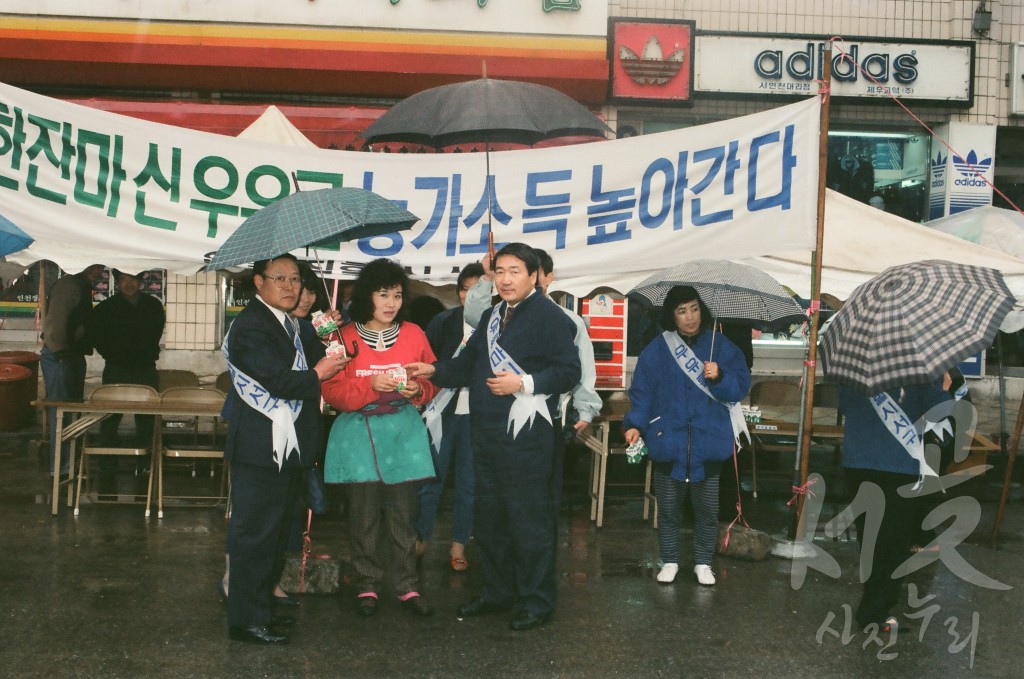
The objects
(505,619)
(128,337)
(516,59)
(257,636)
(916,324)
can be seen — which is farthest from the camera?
(516,59)

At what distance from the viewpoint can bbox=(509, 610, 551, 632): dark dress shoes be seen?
5.34 metres

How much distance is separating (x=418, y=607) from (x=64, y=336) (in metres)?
5.26

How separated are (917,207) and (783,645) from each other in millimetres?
10801

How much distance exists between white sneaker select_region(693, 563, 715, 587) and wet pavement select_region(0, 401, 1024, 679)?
2.1 inches

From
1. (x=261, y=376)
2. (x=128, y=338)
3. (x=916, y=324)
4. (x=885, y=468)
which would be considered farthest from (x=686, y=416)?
(x=128, y=338)

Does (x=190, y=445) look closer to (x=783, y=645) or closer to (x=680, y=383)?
(x=680, y=383)

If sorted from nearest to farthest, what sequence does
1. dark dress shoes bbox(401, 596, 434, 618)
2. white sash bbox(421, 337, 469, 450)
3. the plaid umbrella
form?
1. the plaid umbrella
2. dark dress shoes bbox(401, 596, 434, 618)
3. white sash bbox(421, 337, 469, 450)

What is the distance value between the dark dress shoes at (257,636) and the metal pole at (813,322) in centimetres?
358

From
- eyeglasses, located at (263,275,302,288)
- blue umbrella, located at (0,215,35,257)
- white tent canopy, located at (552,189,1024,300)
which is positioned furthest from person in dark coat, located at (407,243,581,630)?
white tent canopy, located at (552,189,1024,300)

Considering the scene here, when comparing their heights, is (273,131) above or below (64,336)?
above

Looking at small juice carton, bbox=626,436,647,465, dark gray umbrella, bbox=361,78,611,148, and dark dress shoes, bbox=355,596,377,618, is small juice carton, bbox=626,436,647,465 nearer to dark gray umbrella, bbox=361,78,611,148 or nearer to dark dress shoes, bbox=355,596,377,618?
dark dress shoes, bbox=355,596,377,618

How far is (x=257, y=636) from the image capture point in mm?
5074

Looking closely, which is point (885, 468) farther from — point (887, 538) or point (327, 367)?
point (327, 367)

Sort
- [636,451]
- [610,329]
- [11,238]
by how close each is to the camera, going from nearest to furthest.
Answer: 1. [11,238]
2. [636,451]
3. [610,329]
